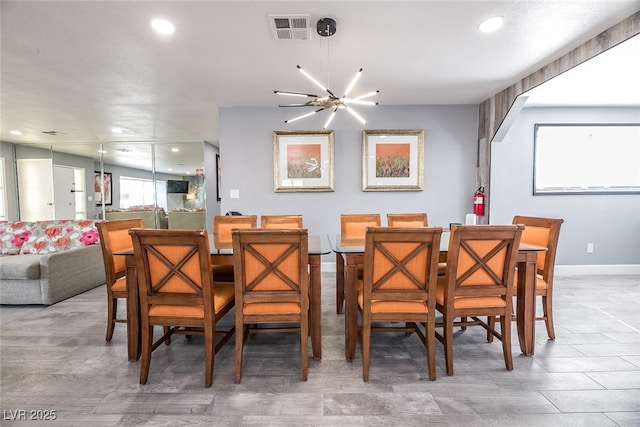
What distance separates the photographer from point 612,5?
1.91 metres

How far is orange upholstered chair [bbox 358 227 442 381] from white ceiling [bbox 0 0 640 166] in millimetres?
1517

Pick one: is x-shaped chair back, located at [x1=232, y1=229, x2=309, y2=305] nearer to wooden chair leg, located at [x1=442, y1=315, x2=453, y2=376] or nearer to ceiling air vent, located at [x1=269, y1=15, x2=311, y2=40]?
wooden chair leg, located at [x1=442, y1=315, x2=453, y2=376]

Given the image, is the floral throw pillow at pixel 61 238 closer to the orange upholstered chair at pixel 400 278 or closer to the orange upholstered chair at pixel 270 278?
the orange upholstered chair at pixel 270 278

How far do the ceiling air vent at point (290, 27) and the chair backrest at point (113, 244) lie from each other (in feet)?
6.44

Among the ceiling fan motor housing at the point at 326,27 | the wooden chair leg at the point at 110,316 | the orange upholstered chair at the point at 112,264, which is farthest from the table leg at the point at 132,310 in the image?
the ceiling fan motor housing at the point at 326,27

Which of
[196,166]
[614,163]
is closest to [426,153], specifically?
[614,163]

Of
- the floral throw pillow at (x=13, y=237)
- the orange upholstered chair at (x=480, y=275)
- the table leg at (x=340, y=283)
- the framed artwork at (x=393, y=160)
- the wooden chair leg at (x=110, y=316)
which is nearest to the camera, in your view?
the orange upholstered chair at (x=480, y=275)

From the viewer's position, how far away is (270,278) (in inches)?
67.6

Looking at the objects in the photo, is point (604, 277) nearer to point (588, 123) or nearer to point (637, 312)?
point (637, 312)

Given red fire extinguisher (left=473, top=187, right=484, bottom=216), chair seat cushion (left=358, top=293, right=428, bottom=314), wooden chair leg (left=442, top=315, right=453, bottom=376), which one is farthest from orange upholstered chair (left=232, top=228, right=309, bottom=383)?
red fire extinguisher (left=473, top=187, right=484, bottom=216)

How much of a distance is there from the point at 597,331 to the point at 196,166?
8.23 meters

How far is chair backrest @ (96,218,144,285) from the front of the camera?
86.4 inches

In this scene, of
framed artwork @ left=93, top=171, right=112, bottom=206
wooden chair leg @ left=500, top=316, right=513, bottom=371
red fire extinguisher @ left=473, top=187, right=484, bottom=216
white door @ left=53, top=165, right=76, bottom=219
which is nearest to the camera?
wooden chair leg @ left=500, top=316, right=513, bottom=371

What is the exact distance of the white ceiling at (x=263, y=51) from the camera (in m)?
1.94
